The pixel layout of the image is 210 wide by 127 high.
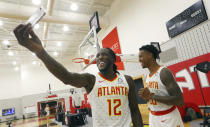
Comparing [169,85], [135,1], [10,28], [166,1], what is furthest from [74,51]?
[169,85]

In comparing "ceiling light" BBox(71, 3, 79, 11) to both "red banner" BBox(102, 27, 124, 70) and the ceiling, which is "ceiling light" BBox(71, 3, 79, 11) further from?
"red banner" BBox(102, 27, 124, 70)

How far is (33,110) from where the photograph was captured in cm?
1562

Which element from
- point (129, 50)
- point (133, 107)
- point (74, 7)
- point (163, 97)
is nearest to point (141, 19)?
point (129, 50)

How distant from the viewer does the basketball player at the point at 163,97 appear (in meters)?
1.67

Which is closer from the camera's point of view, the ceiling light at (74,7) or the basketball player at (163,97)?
the basketball player at (163,97)

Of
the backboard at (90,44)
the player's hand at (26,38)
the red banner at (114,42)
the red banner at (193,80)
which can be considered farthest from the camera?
the red banner at (114,42)

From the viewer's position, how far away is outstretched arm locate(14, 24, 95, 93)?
923mm

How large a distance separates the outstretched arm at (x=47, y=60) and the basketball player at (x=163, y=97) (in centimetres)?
75

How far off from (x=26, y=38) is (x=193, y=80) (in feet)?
14.5

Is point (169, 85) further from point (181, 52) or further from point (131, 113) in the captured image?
point (181, 52)

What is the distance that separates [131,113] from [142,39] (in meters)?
5.16

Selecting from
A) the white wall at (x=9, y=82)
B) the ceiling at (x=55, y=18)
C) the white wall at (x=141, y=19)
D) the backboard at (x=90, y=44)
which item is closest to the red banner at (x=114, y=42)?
the white wall at (x=141, y=19)

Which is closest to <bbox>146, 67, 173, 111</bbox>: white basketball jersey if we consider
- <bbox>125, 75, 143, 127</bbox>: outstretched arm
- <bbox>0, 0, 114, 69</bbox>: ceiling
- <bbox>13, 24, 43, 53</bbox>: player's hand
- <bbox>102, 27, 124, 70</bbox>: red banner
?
<bbox>125, 75, 143, 127</bbox>: outstretched arm

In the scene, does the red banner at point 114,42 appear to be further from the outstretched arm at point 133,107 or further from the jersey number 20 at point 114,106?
the jersey number 20 at point 114,106
